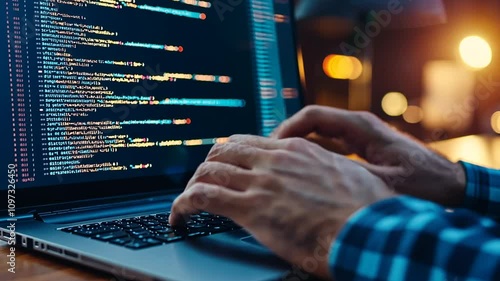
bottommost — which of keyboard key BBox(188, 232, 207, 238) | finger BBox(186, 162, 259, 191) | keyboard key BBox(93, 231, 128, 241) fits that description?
keyboard key BBox(188, 232, 207, 238)

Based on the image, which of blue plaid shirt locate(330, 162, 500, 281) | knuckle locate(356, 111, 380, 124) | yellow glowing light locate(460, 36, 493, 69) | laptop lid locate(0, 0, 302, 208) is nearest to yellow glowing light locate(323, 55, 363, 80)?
yellow glowing light locate(460, 36, 493, 69)

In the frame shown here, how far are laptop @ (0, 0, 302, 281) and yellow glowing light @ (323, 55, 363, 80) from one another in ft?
3.36

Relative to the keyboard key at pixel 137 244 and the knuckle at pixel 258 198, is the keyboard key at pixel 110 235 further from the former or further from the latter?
the knuckle at pixel 258 198

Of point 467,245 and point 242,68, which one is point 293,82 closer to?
point 242,68

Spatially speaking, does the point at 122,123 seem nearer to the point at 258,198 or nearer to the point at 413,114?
the point at 258,198

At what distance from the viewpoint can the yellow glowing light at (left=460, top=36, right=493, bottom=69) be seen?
146 cm

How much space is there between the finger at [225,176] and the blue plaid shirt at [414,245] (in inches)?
4.2

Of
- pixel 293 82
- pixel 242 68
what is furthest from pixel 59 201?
pixel 293 82

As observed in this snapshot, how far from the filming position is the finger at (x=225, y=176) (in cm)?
44

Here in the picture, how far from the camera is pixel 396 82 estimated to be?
82.6 inches

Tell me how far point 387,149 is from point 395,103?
1.59m

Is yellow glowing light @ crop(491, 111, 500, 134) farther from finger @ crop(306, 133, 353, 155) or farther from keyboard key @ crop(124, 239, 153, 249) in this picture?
keyboard key @ crop(124, 239, 153, 249)

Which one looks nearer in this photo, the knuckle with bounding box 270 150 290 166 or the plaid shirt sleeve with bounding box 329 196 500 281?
the plaid shirt sleeve with bounding box 329 196 500 281

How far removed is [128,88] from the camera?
697 mm
